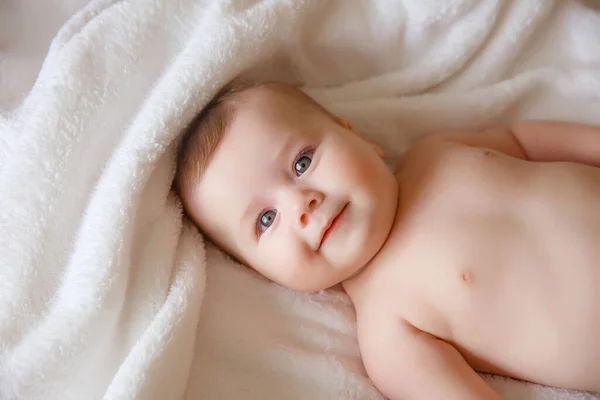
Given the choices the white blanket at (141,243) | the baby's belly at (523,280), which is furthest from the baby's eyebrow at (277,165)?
the baby's belly at (523,280)

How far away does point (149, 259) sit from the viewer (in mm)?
894

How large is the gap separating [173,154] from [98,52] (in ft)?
0.62

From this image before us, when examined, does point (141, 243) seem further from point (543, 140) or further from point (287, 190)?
point (543, 140)

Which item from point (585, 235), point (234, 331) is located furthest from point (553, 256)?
point (234, 331)

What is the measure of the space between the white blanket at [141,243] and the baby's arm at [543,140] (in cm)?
Result: 12

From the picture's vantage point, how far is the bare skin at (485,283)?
2.78 ft

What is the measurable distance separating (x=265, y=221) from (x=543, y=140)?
1.67 feet

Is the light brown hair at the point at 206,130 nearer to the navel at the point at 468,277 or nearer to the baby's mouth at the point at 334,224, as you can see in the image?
the baby's mouth at the point at 334,224

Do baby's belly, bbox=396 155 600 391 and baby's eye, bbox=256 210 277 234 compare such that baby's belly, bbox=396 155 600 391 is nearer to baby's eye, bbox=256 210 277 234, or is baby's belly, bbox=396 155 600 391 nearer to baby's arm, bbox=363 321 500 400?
baby's arm, bbox=363 321 500 400

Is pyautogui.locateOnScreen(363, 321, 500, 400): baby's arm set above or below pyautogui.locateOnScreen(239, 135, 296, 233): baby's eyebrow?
below

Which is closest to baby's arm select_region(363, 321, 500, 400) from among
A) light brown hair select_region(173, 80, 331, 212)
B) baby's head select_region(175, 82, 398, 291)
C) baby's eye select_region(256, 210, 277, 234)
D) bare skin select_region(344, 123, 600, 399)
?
bare skin select_region(344, 123, 600, 399)

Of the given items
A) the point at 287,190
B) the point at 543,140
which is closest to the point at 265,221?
the point at 287,190

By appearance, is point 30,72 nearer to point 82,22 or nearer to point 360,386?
point 82,22

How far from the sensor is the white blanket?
0.82m
